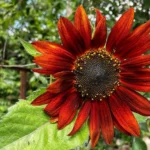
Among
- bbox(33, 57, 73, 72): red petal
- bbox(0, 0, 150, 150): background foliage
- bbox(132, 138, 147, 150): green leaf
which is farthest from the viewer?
bbox(0, 0, 150, 150): background foliage

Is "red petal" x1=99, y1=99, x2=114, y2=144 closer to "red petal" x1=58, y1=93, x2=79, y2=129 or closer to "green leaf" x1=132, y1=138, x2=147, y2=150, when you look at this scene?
"red petal" x1=58, y1=93, x2=79, y2=129

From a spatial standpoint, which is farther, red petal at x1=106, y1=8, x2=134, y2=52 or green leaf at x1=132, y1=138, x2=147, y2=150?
green leaf at x1=132, y1=138, x2=147, y2=150

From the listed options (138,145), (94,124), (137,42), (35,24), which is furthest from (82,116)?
(35,24)

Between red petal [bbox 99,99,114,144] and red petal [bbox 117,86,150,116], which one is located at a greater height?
red petal [bbox 117,86,150,116]

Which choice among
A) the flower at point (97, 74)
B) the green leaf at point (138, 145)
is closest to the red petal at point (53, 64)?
the flower at point (97, 74)

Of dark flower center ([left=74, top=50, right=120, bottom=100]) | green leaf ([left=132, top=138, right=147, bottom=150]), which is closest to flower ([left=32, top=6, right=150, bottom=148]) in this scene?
dark flower center ([left=74, top=50, right=120, bottom=100])

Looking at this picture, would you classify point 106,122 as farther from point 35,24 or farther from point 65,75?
point 35,24

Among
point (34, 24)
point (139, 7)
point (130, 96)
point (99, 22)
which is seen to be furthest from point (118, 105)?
point (34, 24)

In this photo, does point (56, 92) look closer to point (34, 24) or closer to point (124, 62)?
Result: point (124, 62)
